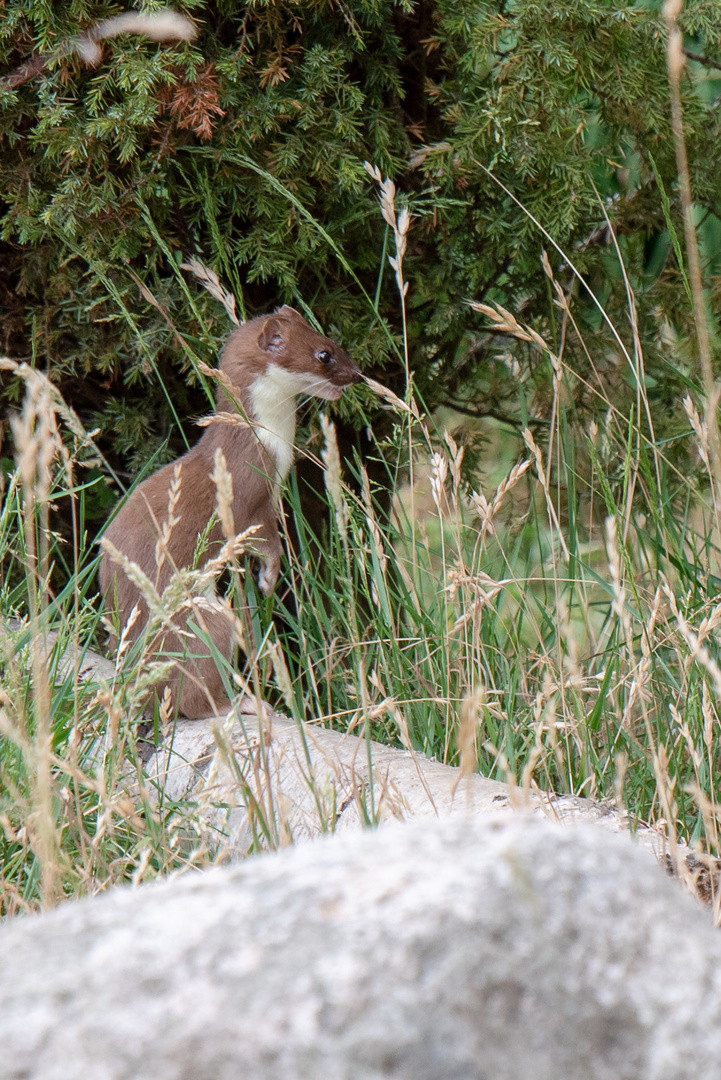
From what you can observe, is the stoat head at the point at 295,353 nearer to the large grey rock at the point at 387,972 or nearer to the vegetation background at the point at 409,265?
the vegetation background at the point at 409,265

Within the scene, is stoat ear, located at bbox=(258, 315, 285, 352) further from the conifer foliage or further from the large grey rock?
the large grey rock

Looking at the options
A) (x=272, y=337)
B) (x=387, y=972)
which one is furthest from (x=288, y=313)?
(x=387, y=972)

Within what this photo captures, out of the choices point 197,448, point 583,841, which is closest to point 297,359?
point 197,448

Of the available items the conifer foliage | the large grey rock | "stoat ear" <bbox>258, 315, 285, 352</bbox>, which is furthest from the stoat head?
the large grey rock

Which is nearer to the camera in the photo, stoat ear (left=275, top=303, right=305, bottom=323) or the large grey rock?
the large grey rock

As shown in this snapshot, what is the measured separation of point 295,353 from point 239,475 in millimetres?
419

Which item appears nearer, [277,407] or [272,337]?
[272,337]

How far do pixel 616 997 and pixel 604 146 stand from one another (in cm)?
303

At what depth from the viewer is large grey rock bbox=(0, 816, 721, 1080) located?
2.31 feet

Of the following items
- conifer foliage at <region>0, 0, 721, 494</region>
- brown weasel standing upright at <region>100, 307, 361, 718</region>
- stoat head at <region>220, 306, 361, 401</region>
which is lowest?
brown weasel standing upright at <region>100, 307, 361, 718</region>

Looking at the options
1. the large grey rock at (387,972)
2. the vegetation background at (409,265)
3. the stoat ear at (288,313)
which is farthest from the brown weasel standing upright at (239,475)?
the large grey rock at (387,972)

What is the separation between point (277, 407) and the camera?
3.72 metres

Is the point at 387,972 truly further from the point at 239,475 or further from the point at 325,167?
the point at 239,475

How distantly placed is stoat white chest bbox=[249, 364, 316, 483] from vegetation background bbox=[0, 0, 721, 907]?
13 cm
